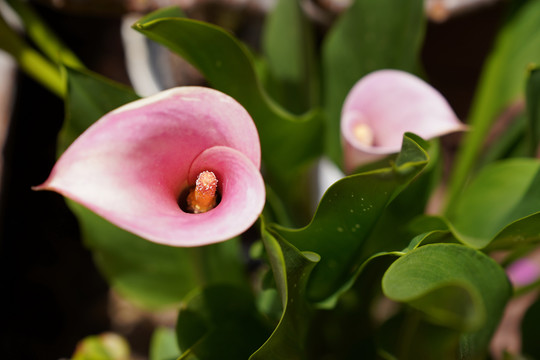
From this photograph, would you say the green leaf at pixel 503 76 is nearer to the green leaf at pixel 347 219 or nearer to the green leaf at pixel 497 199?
the green leaf at pixel 497 199

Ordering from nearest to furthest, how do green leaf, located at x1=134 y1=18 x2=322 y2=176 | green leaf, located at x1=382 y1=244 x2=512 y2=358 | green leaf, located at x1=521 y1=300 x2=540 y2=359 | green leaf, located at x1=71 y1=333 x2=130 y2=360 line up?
green leaf, located at x1=382 y1=244 x2=512 y2=358 < green leaf, located at x1=134 y1=18 x2=322 y2=176 < green leaf, located at x1=521 y1=300 x2=540 y2=359 < green leaf, located at x1=71 y1=333 x2=130 y2=360

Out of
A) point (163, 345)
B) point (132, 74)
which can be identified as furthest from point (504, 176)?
point (132, 74)

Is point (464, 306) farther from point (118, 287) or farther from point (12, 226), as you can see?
point (12, 226)

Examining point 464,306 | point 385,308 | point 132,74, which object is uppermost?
point 464,306

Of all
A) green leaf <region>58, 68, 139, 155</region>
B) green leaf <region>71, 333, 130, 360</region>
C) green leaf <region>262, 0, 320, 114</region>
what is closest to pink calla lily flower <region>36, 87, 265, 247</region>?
green leaf <region>58, 68, 139, 155</region>

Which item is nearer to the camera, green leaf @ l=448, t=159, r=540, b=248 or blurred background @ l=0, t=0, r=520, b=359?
green leaf @ l=448, t=159, r=540, b=248

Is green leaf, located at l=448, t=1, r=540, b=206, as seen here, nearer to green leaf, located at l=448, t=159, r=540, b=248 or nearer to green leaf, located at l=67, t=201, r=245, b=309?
green leaf, located at l=448, t=159, r=540, b=248
